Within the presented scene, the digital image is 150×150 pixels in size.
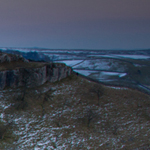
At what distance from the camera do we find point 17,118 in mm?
33469

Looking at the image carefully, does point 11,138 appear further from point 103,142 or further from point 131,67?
point 131,67

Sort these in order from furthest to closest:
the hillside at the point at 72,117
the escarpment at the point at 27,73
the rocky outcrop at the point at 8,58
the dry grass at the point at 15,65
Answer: the rocky outcrop at the point at 8,58
the dry grass at the point at 15,65
the escarpment at the point at 27,73
the hillside at the point at 72,117

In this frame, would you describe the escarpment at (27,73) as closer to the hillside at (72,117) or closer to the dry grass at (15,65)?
the dry grass at (15,65)

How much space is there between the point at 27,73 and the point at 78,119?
19.0 m

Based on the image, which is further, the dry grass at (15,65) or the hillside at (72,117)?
the dry grass at (15,65)

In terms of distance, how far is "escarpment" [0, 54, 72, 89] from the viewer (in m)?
43.1

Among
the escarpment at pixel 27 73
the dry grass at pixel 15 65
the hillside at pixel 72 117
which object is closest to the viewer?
the hillside at pixel 72 117

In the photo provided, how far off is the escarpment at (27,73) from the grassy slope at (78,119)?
2.36 m

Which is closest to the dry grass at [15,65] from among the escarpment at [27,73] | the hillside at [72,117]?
the escarpment at [27,73]

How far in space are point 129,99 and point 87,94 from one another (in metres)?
11.4

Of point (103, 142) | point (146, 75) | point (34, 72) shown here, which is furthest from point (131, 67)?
point (103, 142)

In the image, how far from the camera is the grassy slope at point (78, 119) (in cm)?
2806

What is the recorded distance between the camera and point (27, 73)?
45562mm

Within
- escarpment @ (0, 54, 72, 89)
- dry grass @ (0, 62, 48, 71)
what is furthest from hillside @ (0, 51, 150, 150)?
dry grass @ (0, 62, 48, 71)
